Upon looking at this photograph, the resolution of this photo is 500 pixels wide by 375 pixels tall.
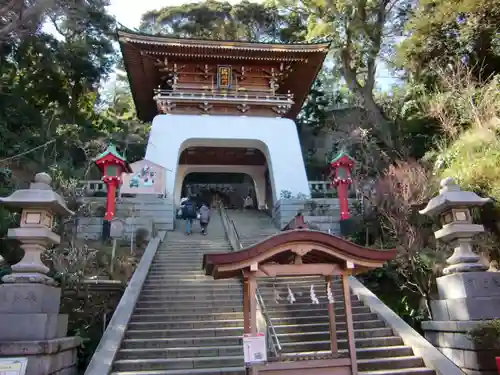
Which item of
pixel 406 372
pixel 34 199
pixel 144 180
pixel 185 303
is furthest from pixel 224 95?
pixel 406 372

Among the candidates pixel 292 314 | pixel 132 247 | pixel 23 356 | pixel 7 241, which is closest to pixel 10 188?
pixel 7 241

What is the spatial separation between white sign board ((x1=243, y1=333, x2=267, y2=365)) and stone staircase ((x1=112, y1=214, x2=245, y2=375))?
1.36 metres


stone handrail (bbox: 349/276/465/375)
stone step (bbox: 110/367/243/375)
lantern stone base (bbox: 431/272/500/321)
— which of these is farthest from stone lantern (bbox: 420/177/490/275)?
stone step (bbox: 110/367/243/375)

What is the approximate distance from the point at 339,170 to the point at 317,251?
8.72m

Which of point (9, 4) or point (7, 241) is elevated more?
point (9, 4)

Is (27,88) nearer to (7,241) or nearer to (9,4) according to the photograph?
(9,4)

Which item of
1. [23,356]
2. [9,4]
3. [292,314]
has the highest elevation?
[9,4]

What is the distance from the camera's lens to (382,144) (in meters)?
18.1

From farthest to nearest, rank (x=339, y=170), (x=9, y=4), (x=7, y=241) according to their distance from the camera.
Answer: (x=9, y=4), (x=339, y=170), (x=7, y=241)

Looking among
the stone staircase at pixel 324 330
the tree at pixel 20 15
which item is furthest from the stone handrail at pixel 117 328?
the tree at pixel 20 15

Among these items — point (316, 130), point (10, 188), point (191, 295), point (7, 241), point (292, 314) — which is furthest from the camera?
point (316, 130)

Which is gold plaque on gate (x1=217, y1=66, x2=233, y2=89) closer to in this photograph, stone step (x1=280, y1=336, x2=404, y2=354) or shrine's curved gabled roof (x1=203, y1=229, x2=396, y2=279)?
stone step (x1=280, y1=336, x2=404, y2=354)

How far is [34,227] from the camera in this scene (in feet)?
19.8

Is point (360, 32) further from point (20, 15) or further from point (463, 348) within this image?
point (463, 348)
